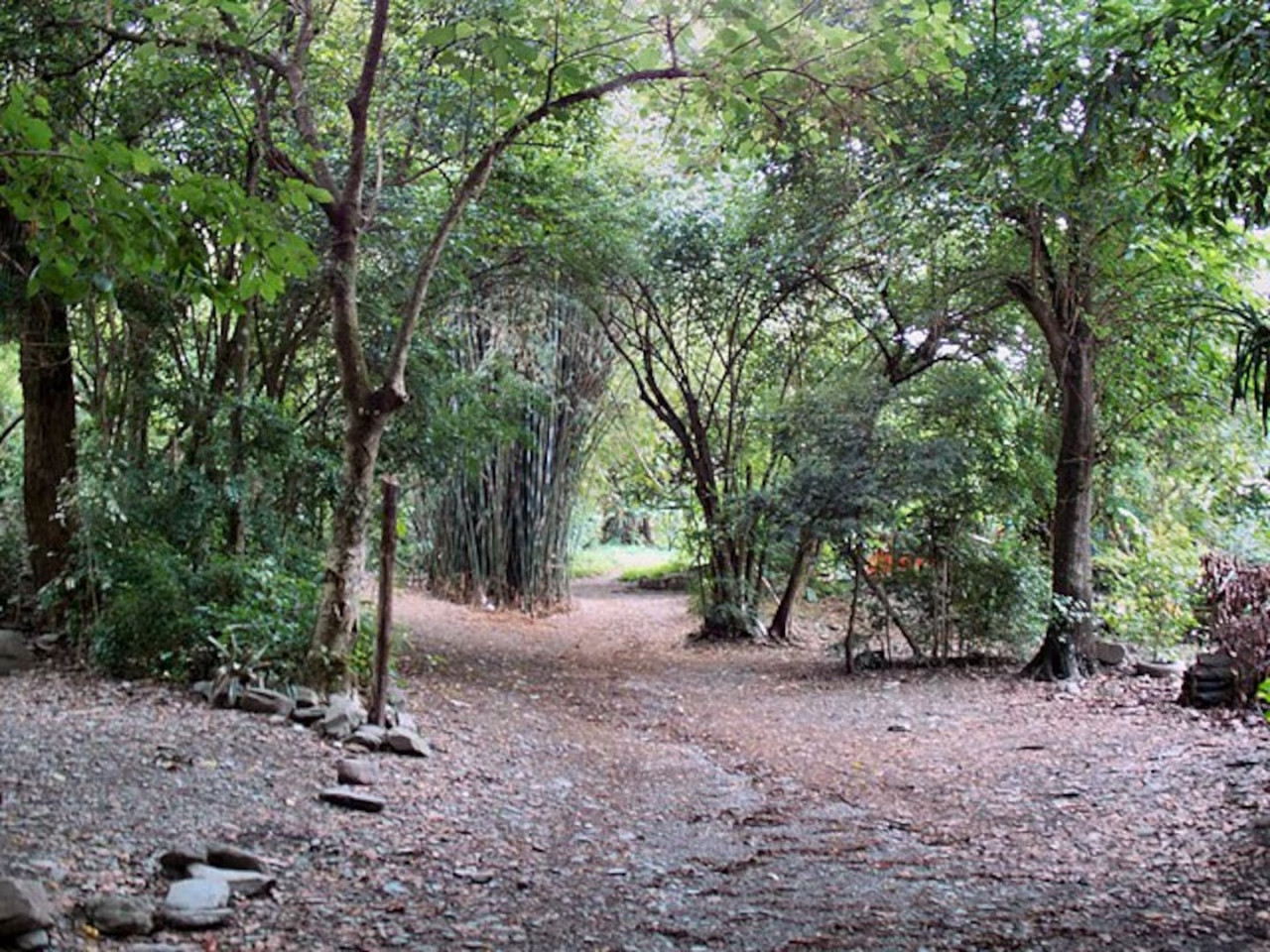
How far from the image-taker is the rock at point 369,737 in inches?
190

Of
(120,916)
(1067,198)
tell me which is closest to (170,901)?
(120,916)

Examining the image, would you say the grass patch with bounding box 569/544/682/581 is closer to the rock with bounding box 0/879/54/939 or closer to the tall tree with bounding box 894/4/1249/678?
the tall tree with bounding box 894/4/1249/678

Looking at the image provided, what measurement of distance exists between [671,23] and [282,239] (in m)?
2.27

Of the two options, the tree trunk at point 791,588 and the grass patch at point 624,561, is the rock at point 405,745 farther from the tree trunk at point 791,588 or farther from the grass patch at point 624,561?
the grass patch at point 624,561

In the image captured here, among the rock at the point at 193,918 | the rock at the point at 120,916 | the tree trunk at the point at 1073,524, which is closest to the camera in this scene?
the rock at the point at 120,916

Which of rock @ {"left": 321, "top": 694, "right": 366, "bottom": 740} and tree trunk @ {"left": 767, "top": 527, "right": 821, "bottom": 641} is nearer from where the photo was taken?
rock @ {"left": 321, "top": 694, "right": 366, "bottom": 740}

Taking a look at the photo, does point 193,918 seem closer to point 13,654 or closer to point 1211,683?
point 13,654

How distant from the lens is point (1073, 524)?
7.56 meters

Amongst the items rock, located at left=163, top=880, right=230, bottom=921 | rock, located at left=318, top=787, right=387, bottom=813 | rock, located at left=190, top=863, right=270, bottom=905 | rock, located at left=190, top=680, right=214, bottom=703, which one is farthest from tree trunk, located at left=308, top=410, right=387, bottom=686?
rock, located at left=163, top=880, right=230, bottom=921

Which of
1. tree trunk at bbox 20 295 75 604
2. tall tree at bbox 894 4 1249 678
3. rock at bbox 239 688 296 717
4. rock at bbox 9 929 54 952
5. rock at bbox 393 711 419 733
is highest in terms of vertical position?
tall tree at bbox 894 4 1249 678

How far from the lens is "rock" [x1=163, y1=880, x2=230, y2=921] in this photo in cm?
289

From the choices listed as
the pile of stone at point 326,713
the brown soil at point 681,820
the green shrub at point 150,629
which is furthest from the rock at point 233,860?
the green shrub at point 150,629

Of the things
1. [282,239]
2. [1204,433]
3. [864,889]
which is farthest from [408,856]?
[1204,433]

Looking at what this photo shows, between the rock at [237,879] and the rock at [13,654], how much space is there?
133 inches
